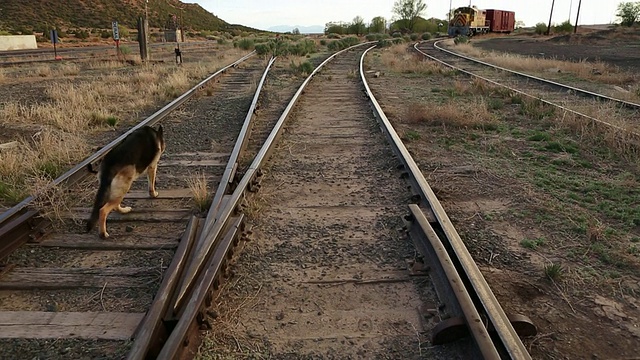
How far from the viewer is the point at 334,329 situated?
2963 mm

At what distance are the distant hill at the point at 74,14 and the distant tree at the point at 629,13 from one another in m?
65.3

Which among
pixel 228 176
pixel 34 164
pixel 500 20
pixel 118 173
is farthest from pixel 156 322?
Result: pixel 500 20

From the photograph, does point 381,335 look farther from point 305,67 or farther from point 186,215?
point 305,67

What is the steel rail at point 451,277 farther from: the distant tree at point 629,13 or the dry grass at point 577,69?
the distant tree at point 629,13

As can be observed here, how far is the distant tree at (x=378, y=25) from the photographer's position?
81.4m

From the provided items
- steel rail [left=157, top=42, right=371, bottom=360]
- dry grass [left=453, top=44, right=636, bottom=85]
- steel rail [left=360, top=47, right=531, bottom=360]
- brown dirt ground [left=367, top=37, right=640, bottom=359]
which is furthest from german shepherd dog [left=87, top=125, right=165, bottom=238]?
dry grass [left=453, top=44, right=636, bottom=85]

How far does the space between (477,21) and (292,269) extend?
62852 millimetres

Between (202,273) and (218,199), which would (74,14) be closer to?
(218,199)

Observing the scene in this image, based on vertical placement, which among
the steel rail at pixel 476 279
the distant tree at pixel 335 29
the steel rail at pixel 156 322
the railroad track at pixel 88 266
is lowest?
the railroad track at pixel 88 266

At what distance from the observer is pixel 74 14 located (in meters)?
75.0

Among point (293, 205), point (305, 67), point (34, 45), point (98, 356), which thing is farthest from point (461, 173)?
point (34, 45)

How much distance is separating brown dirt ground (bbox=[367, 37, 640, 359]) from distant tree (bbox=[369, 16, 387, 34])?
252ft

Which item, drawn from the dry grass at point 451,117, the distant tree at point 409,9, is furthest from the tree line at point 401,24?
the dry grass at point 451,117

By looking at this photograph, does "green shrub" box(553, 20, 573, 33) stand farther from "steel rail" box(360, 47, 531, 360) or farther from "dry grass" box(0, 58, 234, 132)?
"steel rail" box(360, 47, 531, 360)
